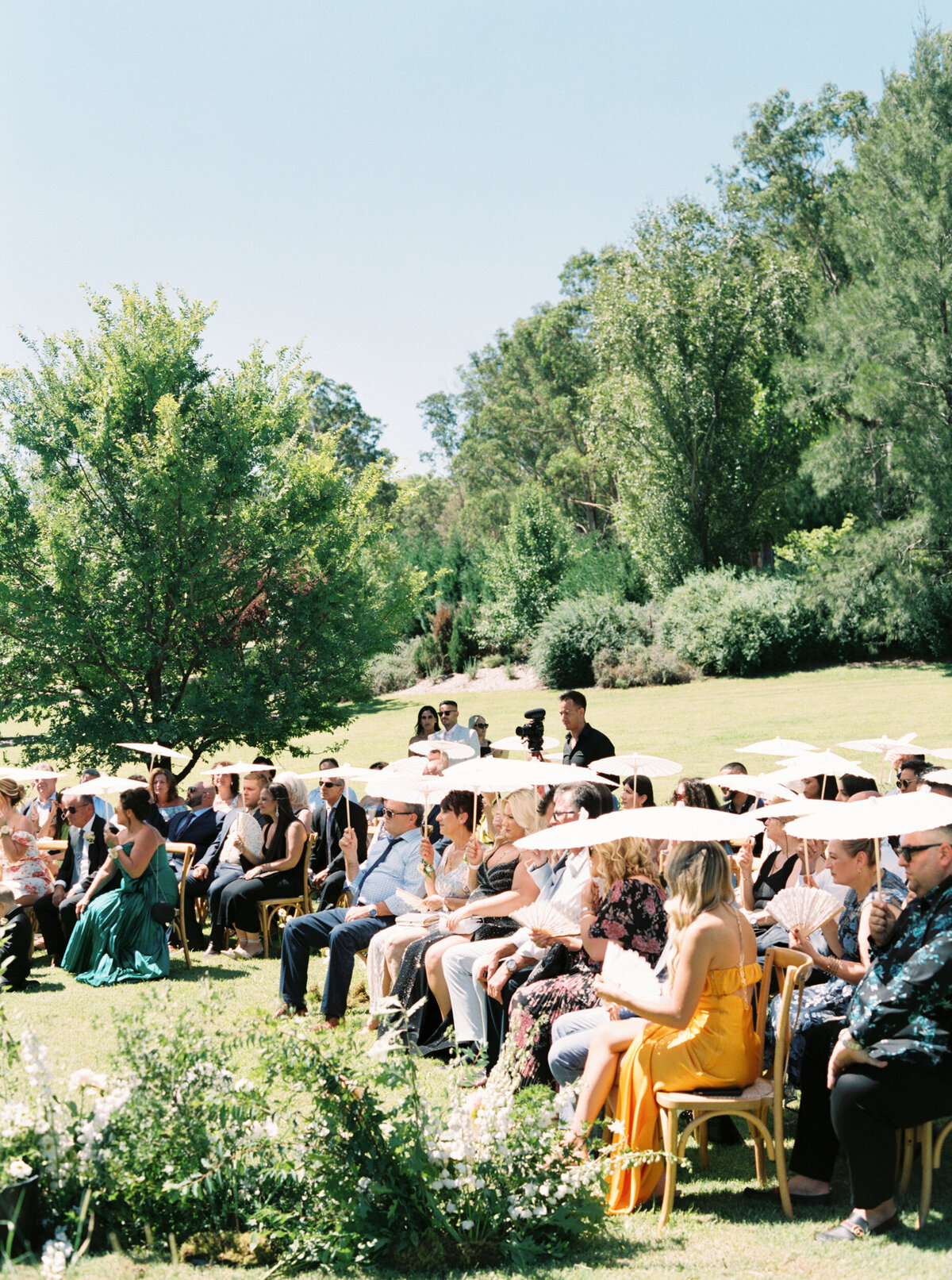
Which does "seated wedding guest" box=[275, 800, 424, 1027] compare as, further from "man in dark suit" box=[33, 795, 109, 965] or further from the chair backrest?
"man in dark suit" box=[33, 795, 109, 965]

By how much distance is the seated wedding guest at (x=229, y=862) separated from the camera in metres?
10.3

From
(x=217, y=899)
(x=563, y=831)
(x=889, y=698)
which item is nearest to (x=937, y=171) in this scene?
(x=889, y=698)

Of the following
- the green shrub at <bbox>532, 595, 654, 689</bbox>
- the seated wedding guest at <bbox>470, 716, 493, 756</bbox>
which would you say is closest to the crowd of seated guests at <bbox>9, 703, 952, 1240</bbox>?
the seated wedding guest at <bbox>470, 716, 493, 756</bbox>

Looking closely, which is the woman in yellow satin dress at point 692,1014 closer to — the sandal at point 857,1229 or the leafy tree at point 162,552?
the sandal at point 857,1229

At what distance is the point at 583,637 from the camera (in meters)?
36.4

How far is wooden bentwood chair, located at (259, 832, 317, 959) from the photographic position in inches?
392

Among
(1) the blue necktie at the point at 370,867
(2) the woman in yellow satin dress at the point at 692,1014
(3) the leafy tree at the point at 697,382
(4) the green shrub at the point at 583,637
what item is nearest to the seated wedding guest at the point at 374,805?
(1) the blue necktie at the point at 370,867

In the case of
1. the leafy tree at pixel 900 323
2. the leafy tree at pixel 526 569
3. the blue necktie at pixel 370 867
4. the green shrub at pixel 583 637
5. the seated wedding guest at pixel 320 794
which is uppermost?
the leafy tree at pixel 900 323

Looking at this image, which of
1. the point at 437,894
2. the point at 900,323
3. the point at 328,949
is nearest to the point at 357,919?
the point at 328,949

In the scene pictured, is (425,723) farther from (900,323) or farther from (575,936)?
(900,323)

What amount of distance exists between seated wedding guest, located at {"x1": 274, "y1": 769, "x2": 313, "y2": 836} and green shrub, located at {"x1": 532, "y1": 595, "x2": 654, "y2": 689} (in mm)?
25573

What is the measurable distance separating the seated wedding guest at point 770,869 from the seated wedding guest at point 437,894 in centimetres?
172

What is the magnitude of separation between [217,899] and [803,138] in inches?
1884

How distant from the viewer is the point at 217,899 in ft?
33.6
